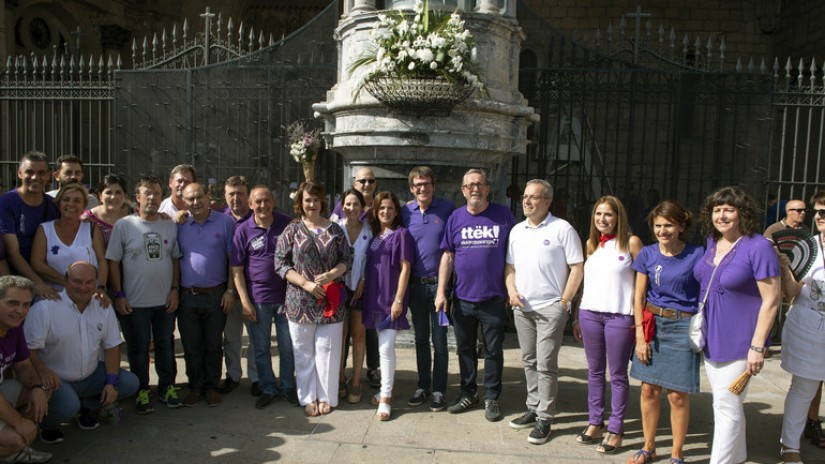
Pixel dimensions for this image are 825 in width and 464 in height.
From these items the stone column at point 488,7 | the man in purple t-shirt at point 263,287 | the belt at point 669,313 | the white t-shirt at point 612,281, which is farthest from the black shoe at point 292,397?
the stone column at point 488,7

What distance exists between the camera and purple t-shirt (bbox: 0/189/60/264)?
4.34 m

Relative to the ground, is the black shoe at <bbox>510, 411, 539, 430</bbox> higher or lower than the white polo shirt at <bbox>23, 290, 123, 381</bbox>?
lower

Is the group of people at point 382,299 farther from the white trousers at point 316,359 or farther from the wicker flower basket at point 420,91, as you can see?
the wicker flower basket at point 420,91

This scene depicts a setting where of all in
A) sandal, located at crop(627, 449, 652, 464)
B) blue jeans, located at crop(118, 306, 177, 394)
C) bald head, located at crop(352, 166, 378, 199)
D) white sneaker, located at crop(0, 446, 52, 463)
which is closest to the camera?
white sneaker, located at crop(0, 446, 52, 463)

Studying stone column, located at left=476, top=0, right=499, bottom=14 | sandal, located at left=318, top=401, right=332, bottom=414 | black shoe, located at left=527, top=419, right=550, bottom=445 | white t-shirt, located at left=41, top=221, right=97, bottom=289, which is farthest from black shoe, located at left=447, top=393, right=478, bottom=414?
stone column, located at left=476, top=0, right=499, bottom=14

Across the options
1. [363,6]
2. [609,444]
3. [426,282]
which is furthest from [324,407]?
[363,6]

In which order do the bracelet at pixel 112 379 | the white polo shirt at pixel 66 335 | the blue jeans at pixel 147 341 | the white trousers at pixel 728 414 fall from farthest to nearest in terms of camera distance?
the blue jeans at pixel 147 341 → the bracelet at pixel 112 379 → the white polo shirt at pixel 66 335 → the white trousers at pixel 728 414

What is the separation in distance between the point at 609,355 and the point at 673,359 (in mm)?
438

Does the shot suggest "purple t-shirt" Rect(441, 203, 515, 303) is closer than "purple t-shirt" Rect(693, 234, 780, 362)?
No

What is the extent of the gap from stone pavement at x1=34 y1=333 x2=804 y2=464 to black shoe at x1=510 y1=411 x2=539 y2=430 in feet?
0.14

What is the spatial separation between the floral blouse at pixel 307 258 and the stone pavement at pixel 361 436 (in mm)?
742

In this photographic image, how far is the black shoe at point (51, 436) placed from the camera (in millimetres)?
4043

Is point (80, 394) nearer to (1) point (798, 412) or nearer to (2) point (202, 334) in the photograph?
(2) point (202, 334)

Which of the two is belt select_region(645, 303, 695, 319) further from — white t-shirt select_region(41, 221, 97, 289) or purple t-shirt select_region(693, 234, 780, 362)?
white t-shirt select_region(41, 221, 97, 289)
